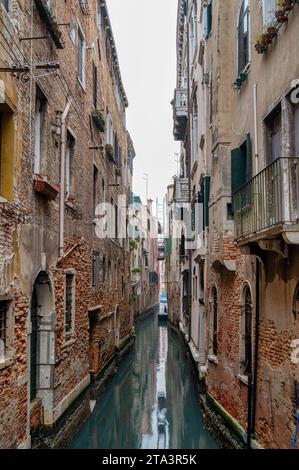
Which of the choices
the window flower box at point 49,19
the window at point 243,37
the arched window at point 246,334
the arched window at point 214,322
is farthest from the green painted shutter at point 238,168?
the window flower box at point 49,19

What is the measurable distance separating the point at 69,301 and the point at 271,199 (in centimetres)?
578

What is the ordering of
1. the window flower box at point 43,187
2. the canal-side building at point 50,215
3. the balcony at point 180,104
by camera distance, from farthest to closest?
the balcony at point 180,104, the window flower box at point 43,187, the canal-side building at point 50,215

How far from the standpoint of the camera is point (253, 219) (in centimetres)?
656

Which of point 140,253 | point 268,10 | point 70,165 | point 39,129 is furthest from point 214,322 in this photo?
point 140,253

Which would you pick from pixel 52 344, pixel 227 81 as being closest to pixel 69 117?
pixel 227 81

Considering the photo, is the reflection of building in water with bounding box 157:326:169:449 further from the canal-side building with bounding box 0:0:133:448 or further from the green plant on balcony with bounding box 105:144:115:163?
the green plant on balcony with bounding box 105:144:115:163

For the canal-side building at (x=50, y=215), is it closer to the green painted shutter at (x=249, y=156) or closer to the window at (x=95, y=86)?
the window at (x=95, y=86)

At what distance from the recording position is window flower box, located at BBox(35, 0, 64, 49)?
758 centimetres

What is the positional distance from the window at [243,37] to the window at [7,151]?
4.38m

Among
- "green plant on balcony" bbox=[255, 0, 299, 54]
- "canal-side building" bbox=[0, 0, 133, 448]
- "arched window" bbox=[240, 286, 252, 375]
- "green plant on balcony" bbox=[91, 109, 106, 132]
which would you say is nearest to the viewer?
"green plant on balcony" bbox=[255, 0, 299, 54]

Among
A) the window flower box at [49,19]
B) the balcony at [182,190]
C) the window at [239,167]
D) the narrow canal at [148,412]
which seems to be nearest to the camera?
the window flower box at [49,19]

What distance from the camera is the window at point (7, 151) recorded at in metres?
6.38

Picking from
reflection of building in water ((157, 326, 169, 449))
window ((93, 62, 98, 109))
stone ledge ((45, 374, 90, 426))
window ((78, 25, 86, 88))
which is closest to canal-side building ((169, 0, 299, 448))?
reflection of building in water ((157, 326, 169, 449))

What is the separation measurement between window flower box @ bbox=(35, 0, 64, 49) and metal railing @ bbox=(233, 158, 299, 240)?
4.10m
